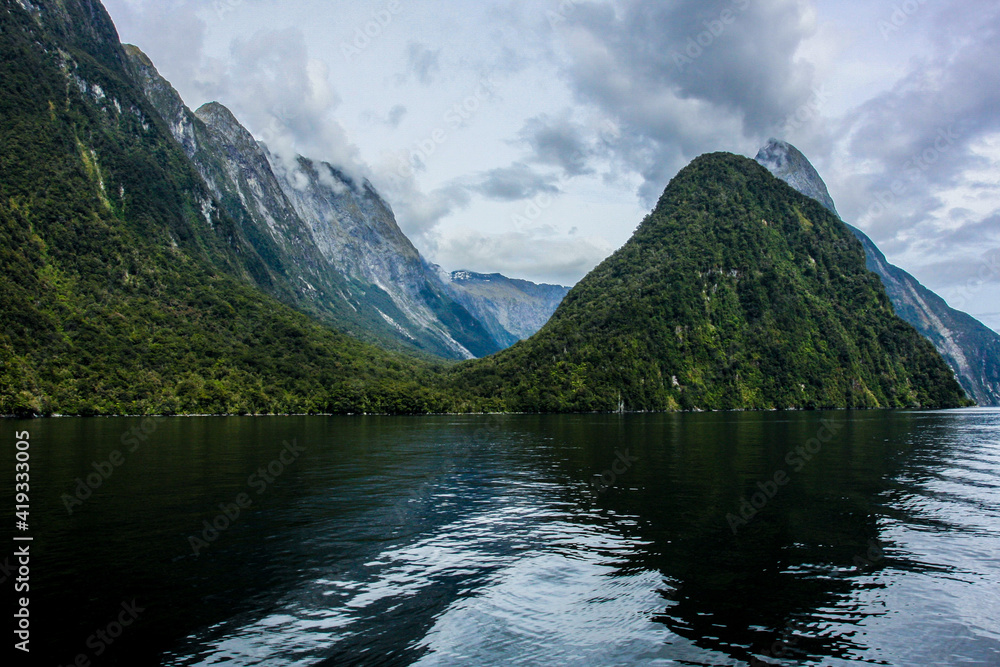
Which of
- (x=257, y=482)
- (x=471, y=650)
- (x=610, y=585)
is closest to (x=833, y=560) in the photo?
(x=610, y=585)

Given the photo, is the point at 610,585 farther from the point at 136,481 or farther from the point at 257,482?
the point at 136,481

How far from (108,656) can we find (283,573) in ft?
28.9

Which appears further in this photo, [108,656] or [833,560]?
[833,560]

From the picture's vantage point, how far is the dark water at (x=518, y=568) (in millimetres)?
19219

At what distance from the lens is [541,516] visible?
126ft
